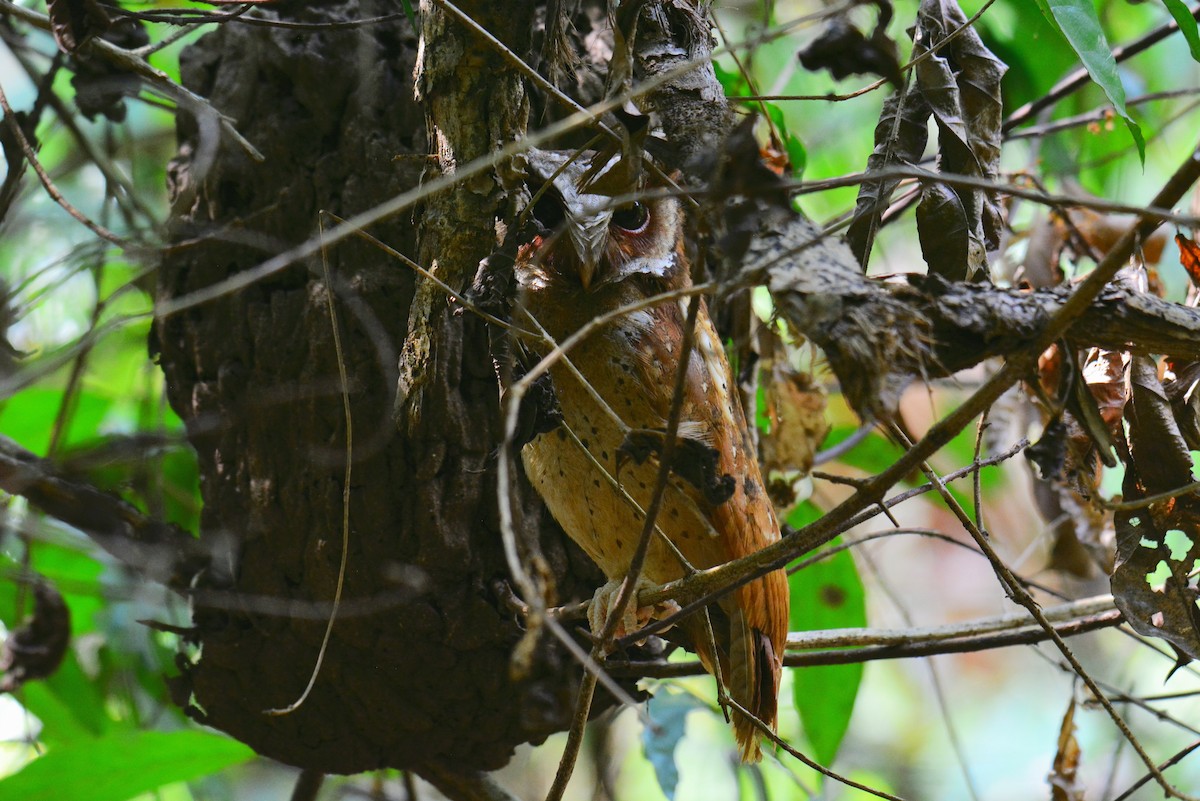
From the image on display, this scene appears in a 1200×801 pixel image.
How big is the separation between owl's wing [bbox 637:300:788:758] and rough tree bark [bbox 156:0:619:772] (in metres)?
0.24

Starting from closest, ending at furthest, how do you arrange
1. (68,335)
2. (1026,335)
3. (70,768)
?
(1026,335)
(70,768)
(68,335)

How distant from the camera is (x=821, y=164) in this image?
2.40 metres

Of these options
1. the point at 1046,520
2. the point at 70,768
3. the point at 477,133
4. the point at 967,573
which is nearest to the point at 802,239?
the point at 477,133

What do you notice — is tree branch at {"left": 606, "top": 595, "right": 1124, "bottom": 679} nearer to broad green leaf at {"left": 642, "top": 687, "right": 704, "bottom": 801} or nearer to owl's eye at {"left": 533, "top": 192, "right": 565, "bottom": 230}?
broad green leaf at {"left": 642, "top": 687, "right": 704, "bottom": 801}

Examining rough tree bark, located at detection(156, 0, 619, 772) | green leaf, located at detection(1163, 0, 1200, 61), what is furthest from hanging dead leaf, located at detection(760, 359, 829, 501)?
green leaf, located at detection(1163, 0, 1200, 61)

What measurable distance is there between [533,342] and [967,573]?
4.27 meters

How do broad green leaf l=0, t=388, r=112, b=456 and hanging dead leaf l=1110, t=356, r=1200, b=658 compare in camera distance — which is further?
broad green leaf l=0, t=388, r=112, b=456

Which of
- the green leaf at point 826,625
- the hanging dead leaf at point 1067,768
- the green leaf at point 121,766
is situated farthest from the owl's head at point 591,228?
the green leaf at point 121,766

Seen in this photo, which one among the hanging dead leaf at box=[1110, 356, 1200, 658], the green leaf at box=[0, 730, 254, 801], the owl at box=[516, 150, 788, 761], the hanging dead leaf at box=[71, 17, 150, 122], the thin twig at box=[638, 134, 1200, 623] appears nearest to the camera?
the thin twig at box=[638, 134, 1200, 623]

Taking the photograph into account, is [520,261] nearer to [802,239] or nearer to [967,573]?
[802,239]

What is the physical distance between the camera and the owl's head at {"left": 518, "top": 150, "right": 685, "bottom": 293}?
2.86 ft

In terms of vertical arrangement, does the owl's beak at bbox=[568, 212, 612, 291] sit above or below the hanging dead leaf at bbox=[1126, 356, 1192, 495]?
above

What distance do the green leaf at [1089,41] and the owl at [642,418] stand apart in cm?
45

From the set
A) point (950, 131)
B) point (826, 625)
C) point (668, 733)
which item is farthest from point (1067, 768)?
point (950, 131)
